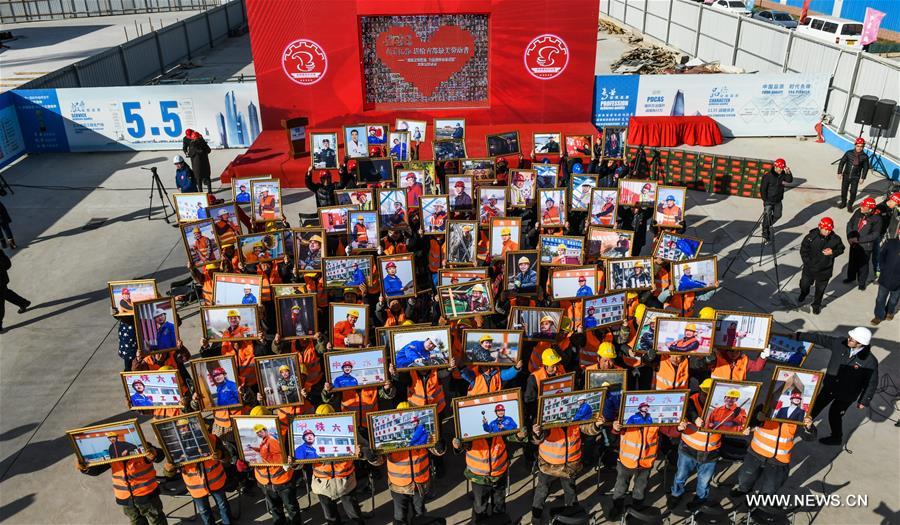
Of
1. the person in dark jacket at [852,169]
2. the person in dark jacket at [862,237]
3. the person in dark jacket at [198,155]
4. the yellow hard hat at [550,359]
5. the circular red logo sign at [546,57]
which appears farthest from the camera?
the circular red logo sign at [546,57]

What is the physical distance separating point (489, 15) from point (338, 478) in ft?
58.8

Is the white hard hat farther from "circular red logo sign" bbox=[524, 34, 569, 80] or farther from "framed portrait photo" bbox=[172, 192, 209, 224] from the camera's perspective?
"circular red logo sign" bbox=[524, 34, 569, 80]

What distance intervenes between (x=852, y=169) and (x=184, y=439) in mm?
17534

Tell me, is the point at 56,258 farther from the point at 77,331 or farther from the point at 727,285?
the point at 727,285

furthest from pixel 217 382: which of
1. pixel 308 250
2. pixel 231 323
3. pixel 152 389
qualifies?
pixel 308 250

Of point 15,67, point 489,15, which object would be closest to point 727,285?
point 489,15

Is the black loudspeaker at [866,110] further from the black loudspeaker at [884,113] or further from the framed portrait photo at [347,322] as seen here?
the framed portrait photo at [347,322]

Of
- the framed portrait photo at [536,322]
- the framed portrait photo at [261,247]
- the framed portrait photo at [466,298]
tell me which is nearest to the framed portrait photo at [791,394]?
the framed portrait photo at [536,322]

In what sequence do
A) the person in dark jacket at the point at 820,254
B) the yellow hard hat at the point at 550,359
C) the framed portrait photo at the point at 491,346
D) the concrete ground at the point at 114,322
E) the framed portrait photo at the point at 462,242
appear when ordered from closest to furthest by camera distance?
the yellow hard hat at the point at 550,359, the framed portrait photo at the point at 491,346, the concrete ground at the point at 114,322, the framed portrait photo at the point at 462,242, the person in dark jacket at the point at 820,254

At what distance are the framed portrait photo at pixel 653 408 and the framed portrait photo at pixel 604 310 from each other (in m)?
2.07

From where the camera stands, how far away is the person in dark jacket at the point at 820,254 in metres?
13.6

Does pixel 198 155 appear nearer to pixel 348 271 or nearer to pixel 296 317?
pixel 348 271

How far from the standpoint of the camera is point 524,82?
23.8 metres

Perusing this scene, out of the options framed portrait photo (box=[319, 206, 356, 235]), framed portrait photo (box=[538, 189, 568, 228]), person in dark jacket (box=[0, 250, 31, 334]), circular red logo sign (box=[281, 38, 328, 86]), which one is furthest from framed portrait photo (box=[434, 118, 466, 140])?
person in dark jacket (box=[0, 250, 31, 334])
